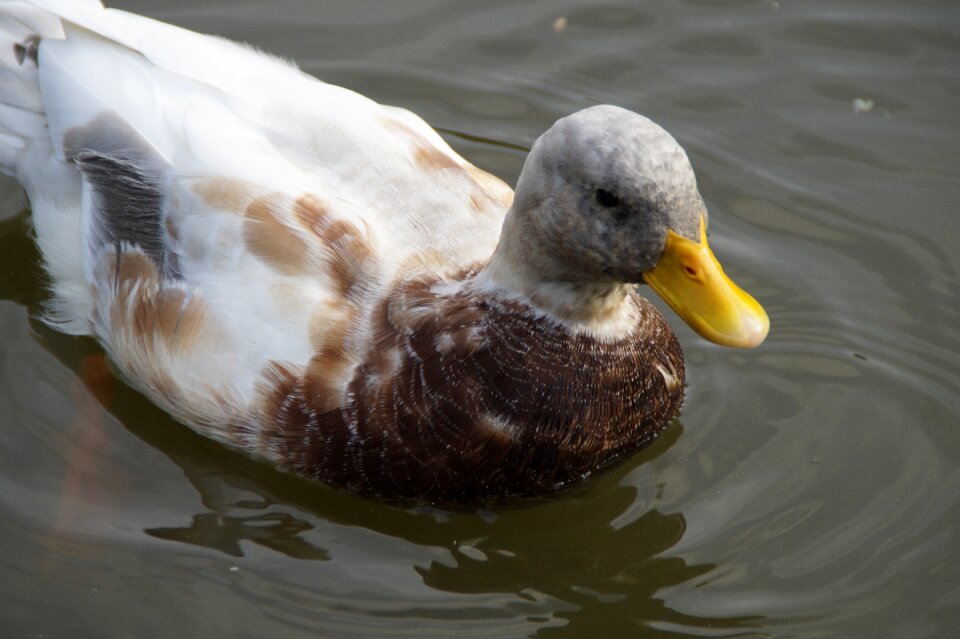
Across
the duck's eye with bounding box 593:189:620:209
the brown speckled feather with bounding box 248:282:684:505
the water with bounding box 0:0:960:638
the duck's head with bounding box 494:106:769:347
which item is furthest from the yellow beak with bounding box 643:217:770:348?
the water with bounding box 0:0:960:638

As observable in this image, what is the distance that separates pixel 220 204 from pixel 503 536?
1394 mm

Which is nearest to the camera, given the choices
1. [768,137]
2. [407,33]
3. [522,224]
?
[522,224]

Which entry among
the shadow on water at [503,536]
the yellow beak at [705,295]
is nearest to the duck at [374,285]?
the yellow beak at [705,295]

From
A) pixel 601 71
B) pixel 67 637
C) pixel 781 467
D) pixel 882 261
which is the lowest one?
pixel 67 637

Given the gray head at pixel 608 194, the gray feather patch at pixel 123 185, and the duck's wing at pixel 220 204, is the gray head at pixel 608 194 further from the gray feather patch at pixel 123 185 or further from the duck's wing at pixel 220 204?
the gray feather patch at pixel 123 185

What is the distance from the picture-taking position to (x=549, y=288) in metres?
3.77

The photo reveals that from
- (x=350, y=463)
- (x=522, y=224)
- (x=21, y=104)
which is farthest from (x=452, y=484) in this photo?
(x=21, y=104)

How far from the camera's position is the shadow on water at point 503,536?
388 centimetres

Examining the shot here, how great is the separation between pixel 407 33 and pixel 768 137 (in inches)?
69.5

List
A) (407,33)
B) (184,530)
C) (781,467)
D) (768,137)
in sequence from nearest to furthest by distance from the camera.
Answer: (184,530) → (781,467) → (768,137) → (407,33)

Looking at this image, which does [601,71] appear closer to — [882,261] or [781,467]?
[882,261]

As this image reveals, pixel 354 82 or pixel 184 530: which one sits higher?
pixel 354 82

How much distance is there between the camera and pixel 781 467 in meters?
4.31

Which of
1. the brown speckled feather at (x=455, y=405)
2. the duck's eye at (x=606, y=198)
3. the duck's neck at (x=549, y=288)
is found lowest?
the brown speckled feather at (x=455, y=405)
